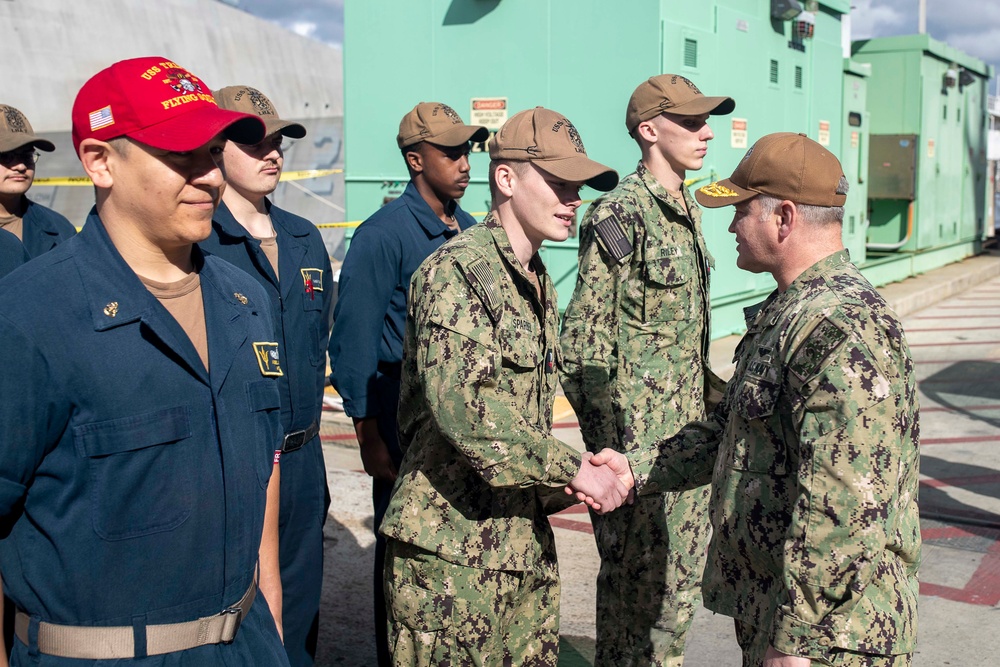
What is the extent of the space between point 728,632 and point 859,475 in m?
2.30

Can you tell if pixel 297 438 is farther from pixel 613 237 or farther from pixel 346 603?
pixel 346 603

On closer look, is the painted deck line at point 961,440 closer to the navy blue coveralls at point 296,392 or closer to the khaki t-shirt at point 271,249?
the navy blue coveralls at point 296,392

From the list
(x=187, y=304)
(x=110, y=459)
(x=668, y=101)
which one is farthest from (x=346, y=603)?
(x=110, y=459)

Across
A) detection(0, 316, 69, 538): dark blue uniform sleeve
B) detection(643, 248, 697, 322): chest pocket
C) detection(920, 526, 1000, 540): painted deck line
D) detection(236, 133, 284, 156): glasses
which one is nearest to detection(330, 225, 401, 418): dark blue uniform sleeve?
detection(236, 133, 284, 156): glasses

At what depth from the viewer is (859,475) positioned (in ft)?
6.61

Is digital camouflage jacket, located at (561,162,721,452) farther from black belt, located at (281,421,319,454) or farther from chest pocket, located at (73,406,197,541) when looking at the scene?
chest pocket, located at (73,406,197,541)

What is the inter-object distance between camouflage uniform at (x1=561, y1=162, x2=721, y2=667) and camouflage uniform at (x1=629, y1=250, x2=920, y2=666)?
3.43 feet

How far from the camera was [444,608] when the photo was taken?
8.02ft

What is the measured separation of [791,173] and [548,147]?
25.2 inches

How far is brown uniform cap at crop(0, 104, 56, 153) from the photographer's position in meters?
4.58

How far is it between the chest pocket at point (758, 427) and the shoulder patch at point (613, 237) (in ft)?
4.08

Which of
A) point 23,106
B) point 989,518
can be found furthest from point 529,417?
point 23,106

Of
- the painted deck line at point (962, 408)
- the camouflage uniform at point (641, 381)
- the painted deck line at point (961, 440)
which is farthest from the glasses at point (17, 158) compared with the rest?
the painted deck line at point (962, 408)

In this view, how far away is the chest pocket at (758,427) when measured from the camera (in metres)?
2.21
